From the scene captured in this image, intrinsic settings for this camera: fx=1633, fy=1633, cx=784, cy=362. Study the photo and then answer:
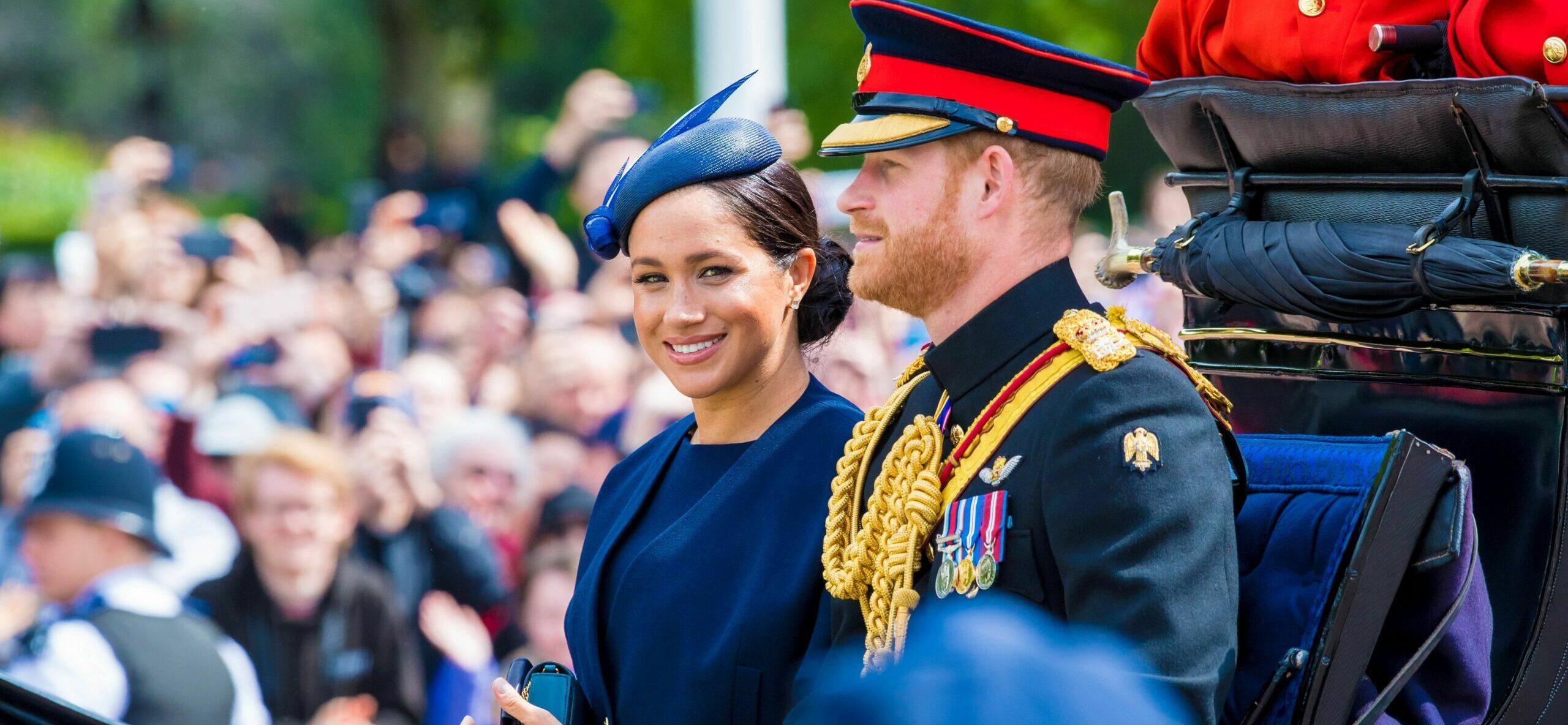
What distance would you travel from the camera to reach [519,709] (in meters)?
2.58

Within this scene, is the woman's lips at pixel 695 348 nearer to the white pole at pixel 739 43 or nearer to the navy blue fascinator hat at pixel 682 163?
the navy blue fascinator hat at pixel 682 163

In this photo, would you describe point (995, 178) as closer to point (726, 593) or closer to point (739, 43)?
point (726, 593)

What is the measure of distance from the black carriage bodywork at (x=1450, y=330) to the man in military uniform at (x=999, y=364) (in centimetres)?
41

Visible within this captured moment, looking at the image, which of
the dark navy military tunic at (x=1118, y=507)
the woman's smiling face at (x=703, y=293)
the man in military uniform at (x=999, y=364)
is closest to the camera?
the dark navy military tunic at (x=1118, y=507)

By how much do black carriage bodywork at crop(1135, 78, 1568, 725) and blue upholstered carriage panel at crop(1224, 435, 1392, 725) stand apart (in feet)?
0.84

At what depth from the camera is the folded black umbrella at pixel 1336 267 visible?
229cm

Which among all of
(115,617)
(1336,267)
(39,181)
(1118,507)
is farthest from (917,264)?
(39,181)

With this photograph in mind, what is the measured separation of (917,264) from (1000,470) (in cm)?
32

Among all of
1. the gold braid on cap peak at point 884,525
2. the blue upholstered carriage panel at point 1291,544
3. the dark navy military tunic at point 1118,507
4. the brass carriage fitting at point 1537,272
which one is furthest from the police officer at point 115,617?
the brass carriage fitting at point 1537,272

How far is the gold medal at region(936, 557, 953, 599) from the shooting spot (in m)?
2.13

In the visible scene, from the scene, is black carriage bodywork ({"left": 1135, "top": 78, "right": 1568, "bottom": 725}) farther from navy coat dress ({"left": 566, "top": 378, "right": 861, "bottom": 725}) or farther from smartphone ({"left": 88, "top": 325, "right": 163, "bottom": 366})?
smartphone ({"left": 88, "top": 325, "right": 163, "bottom": 366})

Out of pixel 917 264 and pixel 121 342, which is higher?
pixel 917 264

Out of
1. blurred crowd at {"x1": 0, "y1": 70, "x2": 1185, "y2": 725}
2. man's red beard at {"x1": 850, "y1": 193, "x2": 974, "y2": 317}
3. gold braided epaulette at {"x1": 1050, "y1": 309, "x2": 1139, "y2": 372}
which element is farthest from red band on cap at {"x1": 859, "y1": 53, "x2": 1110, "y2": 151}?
blurred crowd at {"x1": 0, "y1": 70, "x2": 1185, "y2": 725}

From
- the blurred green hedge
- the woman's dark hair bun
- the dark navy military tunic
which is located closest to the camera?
the dark navy military tunic
